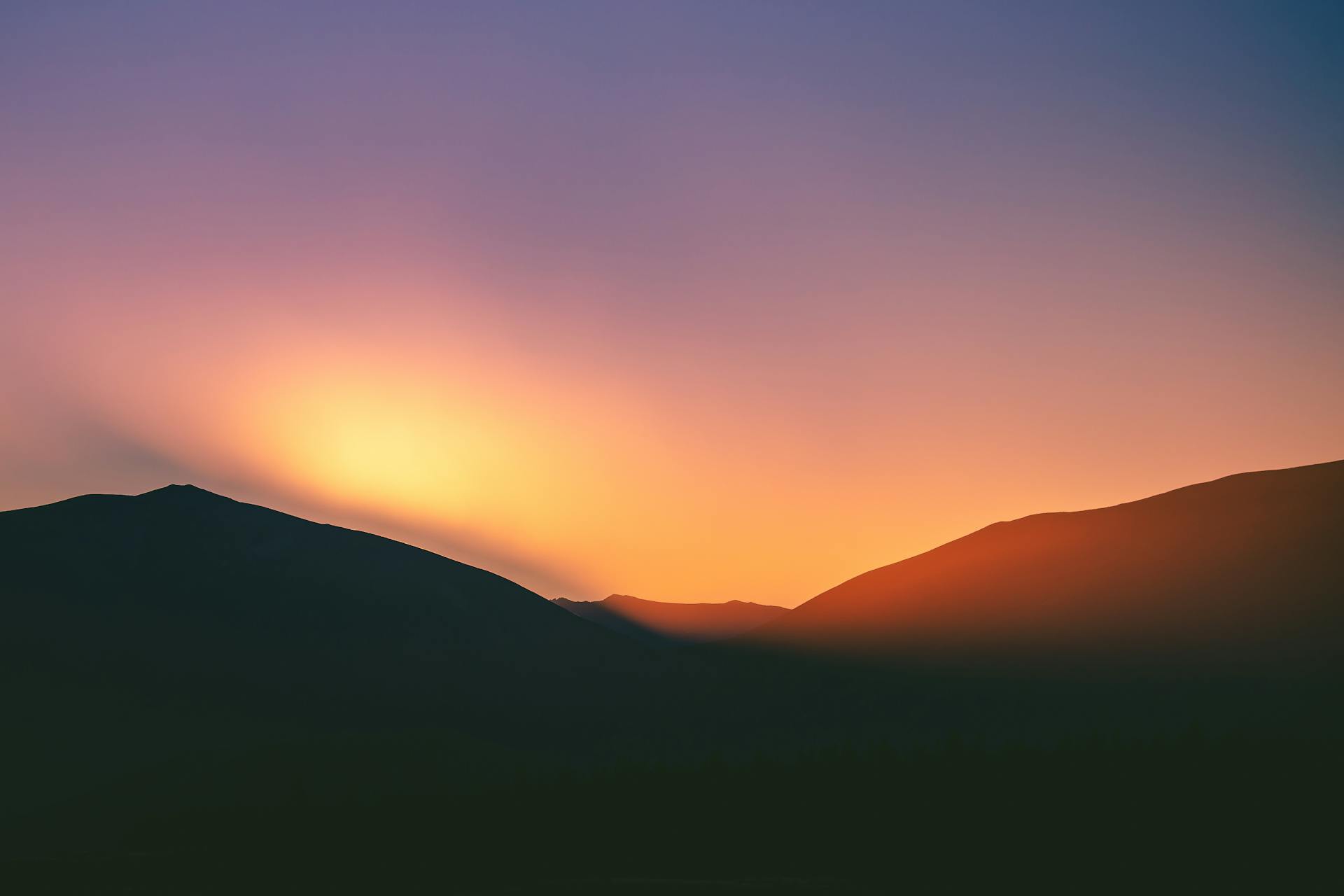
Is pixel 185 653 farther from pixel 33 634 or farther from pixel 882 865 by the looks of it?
pixel 882 865

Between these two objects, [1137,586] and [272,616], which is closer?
[1137,586]

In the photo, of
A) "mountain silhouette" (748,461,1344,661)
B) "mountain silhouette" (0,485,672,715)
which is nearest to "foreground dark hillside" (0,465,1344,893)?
"mountain silhouette" (0,485,672,715)

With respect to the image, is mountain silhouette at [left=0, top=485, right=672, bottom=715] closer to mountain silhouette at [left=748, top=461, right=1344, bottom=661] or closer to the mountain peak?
the mountain peak

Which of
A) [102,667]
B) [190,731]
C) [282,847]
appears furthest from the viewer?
[102,667]

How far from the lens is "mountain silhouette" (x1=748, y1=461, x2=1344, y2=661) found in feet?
349

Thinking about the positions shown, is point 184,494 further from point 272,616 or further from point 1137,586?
point 1137,586

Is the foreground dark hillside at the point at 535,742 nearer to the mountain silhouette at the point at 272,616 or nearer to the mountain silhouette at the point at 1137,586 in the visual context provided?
the mountain silhouette at the point at 272,616

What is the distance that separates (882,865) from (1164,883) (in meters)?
11.3

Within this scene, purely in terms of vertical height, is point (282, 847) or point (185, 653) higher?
point (185, 653)

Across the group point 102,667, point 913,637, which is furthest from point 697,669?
point 102,667

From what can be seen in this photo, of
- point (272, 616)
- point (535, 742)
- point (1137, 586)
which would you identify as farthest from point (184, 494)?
point (1137, 586)

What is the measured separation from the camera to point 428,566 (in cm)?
18688

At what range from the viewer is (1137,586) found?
122 meters

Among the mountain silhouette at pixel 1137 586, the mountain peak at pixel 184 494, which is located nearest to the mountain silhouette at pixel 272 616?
the mountain peak at pixel 184 494
